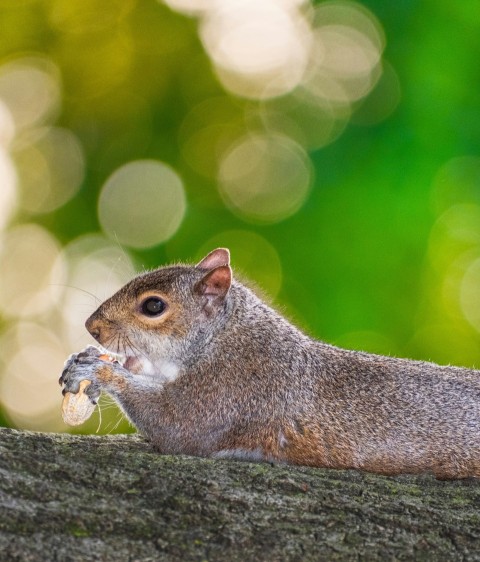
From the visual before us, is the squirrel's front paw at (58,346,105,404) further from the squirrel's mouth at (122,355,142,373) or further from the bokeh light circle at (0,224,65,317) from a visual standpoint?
the bokeh light circle at (0,224,65,317)

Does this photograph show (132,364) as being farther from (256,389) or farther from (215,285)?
(256,389)

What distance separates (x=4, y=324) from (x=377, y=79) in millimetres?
4214

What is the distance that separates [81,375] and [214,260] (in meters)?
0.92

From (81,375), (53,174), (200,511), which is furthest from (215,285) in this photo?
(53,174)

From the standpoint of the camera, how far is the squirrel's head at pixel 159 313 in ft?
14.6

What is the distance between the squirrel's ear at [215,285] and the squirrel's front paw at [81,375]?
23.3 inches

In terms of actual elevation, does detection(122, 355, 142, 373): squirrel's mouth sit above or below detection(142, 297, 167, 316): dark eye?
below

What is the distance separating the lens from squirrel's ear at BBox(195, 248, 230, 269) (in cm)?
475

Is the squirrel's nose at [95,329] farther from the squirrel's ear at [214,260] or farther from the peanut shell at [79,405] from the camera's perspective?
the squirrel's ear at [214,260]

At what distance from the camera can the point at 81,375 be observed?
4.28 metres

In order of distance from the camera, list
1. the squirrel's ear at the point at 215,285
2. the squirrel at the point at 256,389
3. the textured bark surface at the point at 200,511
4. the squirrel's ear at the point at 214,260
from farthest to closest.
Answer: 1. the squirrel's ear at the point at 214,260
2. the squirrel's ear at the point at 215,285
3. the squirrel at the point at 256,389
4. the textured bark surface at the point at 200,511

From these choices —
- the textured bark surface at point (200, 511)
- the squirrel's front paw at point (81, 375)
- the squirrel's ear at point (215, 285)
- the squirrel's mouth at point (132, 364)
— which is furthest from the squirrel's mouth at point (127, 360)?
the textured bark surface at point (200, 511)

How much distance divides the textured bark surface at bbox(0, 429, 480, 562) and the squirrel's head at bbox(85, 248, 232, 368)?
81 centimetres

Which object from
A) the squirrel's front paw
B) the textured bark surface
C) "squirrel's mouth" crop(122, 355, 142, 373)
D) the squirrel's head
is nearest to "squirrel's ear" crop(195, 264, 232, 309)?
the squirrel's head
